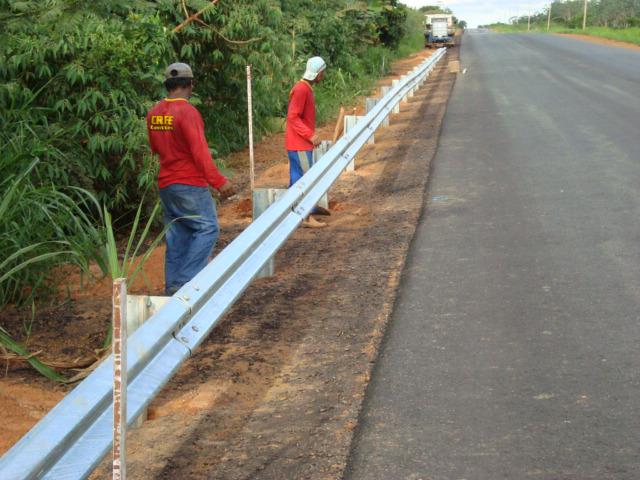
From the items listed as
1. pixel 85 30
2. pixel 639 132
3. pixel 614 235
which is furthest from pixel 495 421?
pixel 639 132

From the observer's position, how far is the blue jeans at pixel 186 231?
6.63m

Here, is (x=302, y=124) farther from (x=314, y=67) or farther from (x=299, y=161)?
(x=314, y=67)

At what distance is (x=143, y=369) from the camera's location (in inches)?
142

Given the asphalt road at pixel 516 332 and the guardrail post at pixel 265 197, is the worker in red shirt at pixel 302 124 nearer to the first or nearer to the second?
the asphalt road at pixel 516 332

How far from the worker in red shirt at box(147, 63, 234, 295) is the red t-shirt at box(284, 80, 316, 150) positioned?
278 cm

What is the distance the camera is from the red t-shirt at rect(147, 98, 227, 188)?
6383 millimetres

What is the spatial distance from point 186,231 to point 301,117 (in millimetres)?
2957

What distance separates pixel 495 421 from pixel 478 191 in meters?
5.73

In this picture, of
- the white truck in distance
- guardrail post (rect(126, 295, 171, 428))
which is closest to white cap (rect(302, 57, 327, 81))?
guardrail post (rect(126, 295, 171, 428))

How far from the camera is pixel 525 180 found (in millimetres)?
10062

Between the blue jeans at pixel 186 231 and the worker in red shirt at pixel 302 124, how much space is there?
2.43 meters

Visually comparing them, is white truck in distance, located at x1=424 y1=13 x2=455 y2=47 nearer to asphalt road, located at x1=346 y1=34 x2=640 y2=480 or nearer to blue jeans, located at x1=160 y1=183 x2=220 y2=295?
asphalt road, located at x1=346 y1=34 x2=640 y2=480

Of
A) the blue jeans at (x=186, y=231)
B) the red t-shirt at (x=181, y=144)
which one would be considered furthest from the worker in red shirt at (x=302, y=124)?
the red t-shirt at (x=181, y=144)

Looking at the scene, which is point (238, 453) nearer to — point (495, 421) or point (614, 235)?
point (495, 421)
